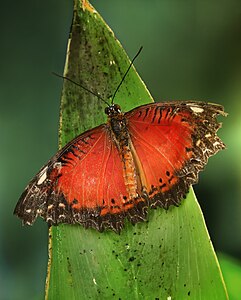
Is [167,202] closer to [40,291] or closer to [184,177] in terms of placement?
[184,177]

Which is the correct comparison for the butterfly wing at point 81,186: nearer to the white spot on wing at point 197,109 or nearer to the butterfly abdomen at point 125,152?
the butterfly abdomen at point 125,152

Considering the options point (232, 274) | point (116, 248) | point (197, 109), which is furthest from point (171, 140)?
point (232, 274)

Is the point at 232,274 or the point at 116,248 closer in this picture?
Answer: the point at 116,248

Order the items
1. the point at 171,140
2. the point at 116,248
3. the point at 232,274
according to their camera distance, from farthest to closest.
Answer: the point at 232,274 → the point at 171,140 → the point at 116,248

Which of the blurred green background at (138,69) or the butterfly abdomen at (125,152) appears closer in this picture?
the butterfly abdomen at (125,152)

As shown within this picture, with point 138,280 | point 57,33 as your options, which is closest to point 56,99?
point 57,33

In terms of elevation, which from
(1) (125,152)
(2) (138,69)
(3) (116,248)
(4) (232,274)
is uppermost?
(2) (138,69)

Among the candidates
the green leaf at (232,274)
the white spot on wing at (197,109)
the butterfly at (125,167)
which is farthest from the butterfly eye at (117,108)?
the green leaf at (232,274)

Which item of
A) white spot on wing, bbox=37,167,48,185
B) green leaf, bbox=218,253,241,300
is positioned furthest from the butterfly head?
green leaf, bbox=218,253,241,300

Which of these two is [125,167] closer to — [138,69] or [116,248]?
[116,248]
